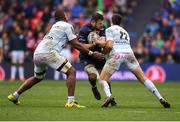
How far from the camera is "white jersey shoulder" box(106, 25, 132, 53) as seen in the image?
1733 cm

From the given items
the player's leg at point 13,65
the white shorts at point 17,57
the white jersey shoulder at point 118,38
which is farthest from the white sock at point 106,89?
the white shorts at point 17,57

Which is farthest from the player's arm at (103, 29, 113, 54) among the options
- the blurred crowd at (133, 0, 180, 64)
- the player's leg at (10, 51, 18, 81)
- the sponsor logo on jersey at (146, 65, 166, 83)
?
the player's leg at (10, 51, 18, 81)

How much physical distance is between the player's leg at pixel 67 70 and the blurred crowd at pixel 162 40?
647 inches

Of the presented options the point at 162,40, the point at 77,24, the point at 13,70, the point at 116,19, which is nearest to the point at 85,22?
the point at 77,24

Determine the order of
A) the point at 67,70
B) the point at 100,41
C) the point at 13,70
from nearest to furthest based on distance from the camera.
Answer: the point at 67,70 → the point at 100,41 → the point at 13,70

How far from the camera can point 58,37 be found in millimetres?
17266

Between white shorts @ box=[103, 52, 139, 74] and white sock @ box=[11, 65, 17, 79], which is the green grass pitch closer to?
white shorts @ box=[103, 52, 139, 74]

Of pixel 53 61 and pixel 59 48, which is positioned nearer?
pixel 53 61

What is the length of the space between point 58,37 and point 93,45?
1.69 m

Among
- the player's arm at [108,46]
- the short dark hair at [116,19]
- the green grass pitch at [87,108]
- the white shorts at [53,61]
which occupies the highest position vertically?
the short dark hair at [116,19]

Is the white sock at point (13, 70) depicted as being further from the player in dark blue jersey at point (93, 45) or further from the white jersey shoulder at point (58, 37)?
the white jersey shoulder at point (58, 37)

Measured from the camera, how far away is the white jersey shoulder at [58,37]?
17.2m

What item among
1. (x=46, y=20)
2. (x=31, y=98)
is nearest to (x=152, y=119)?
(x=31, y=98)

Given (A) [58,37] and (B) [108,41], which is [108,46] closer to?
(B) [108,41]
